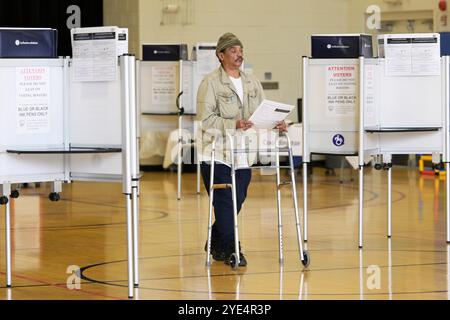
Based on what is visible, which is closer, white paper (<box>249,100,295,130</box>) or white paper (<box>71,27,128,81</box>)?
white paper (<box>71,27,128,81</box>)

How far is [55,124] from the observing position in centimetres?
652

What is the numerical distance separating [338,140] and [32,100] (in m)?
2.58

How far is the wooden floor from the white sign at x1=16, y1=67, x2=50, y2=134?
966 mm

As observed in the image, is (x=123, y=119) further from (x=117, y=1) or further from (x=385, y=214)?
(x=117, y=1)

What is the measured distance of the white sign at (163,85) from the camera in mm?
13250

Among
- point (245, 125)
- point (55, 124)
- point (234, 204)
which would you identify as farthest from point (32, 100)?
point (234, 204)

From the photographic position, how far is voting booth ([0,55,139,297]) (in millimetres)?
6352

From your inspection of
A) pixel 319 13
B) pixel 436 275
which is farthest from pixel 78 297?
pixel 319 13

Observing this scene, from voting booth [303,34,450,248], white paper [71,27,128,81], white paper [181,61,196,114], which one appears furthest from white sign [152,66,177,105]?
white paper [71,27,128,81]

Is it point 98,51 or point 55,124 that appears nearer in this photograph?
point 98,51

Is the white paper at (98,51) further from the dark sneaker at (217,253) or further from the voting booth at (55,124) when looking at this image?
the dark sneaker at (217,253)

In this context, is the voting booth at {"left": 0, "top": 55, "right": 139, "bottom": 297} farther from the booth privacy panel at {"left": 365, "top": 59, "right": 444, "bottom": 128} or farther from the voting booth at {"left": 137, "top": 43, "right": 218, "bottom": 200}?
the voting booth at {"left": 137, "top": 43, "right": 218, "bottom": 200}

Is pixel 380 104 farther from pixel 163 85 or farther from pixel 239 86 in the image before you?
pixel 163 85

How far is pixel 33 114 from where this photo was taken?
646 centimetres
